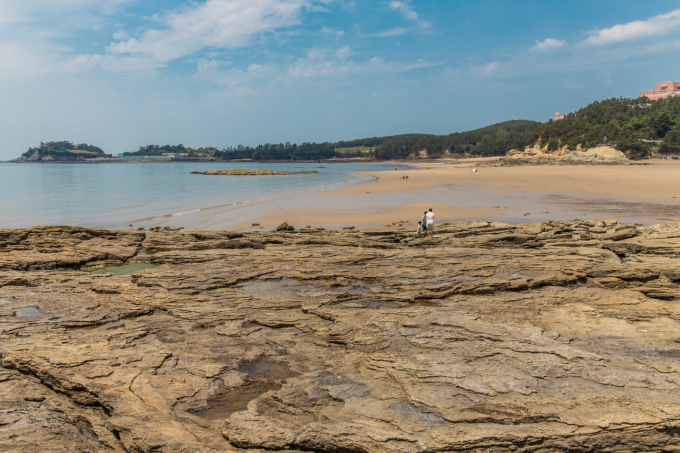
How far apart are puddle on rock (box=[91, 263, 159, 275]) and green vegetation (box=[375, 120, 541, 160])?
152 metres

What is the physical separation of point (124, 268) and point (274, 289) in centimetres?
616

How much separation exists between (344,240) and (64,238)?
11306mm

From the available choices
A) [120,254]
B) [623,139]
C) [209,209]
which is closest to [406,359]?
[120,254]

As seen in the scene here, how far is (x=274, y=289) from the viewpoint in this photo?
9602 millimetres

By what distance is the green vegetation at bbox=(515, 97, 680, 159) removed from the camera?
76.0 metres

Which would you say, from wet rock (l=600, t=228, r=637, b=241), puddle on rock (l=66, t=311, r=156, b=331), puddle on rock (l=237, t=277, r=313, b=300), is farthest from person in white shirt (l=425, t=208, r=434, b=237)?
puddle on rock (l=66, t=311, r=156, b=331)

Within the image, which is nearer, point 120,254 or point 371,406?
point 371,406

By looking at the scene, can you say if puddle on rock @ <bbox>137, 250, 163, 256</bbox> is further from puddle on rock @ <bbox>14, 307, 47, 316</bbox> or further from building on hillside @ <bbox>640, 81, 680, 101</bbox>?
building on hillside @ <bbox>640, 81, 680, 101</bbox>

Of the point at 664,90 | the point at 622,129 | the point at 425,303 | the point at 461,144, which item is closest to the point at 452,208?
the point at 425,303

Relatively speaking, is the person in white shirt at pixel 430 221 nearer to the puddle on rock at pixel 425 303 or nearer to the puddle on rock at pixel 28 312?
the puddle on rock at pixel 425 303

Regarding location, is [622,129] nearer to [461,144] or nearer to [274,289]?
[461,144]

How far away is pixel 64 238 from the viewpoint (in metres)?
14.6

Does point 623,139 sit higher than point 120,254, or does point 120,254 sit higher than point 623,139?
point 623,139

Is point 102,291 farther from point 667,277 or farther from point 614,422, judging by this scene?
point 667,277
